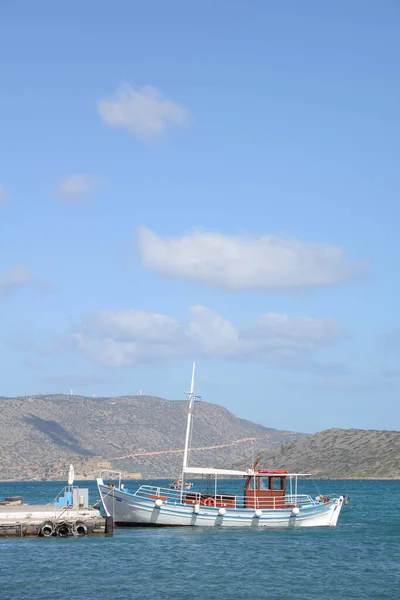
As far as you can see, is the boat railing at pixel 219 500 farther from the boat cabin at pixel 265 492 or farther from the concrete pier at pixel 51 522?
the concrete pier at pixel 51 522

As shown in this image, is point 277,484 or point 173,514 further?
point 277,484

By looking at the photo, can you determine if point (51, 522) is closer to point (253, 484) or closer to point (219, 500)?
point (219, 500)

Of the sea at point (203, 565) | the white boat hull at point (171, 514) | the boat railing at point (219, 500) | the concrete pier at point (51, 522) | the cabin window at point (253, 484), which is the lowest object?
the sea at point (203, 565)

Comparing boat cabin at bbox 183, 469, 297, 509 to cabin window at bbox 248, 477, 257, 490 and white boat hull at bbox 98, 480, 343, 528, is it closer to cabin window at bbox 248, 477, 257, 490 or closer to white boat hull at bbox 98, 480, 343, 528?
cabin window at bbox 248, 477, 257, 490

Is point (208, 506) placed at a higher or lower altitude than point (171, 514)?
higher

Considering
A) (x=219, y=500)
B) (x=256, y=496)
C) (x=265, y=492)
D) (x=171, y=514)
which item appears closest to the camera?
(x=171, y=514)

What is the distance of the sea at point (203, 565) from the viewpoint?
46344 mm

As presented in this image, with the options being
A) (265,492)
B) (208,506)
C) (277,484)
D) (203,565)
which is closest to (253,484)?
(265,492)

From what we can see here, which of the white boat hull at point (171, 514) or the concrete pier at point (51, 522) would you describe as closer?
the concrete pier at point (51, 522)

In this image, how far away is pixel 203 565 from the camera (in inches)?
2154

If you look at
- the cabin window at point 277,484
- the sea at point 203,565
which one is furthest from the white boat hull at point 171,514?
the cabin window at point 277,484

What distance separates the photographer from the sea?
46.3 meters

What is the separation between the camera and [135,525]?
237 feet

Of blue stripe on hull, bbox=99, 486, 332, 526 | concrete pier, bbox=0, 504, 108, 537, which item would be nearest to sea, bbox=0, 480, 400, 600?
concrete pier, bbox=0, 504, 108, 537
